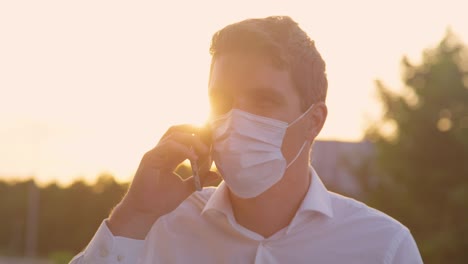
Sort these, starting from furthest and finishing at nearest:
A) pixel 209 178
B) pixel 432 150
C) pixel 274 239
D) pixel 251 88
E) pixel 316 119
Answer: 1. pixel 432 150
2. pixel 316 119
3. pixel 209 178
4. pixel 274 239
5. pixel 251 88

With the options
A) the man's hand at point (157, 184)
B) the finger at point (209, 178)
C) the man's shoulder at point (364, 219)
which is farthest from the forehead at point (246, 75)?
the man's shoulder at point (364, 219)

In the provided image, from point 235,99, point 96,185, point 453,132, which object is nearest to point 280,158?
point 235,99

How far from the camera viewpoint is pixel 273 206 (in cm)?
444

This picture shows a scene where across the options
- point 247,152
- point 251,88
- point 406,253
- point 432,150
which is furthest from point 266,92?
point 432,150

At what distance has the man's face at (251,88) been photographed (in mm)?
4254

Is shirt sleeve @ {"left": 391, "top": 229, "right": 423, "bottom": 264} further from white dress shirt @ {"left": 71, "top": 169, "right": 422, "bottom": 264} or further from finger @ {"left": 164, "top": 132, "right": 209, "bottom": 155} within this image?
finger @ {"left": 164, "top": 132, "right": 209, "bottom": 155}

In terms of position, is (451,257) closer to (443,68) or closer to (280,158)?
(443,68)

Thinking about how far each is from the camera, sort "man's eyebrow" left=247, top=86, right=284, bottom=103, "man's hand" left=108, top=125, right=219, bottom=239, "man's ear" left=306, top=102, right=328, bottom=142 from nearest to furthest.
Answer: "man's eyebrow" left=247, top=86, right=284, bottom=103 < "man's hand" left=108, top=125, right=219, bottom=239 < "man's ear" left=306, top=102, right=328, bottom=142

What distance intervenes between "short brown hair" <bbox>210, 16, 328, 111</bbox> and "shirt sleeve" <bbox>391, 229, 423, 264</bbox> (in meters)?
0.70

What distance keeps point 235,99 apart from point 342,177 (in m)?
59.2

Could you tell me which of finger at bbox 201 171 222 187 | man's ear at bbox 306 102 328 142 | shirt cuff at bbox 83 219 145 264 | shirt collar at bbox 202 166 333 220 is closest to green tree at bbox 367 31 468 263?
man's ear at bbox 306 102 328 142

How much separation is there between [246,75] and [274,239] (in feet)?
2.25

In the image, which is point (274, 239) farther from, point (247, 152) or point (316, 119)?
point (316, 119)

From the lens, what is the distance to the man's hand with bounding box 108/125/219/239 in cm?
435
